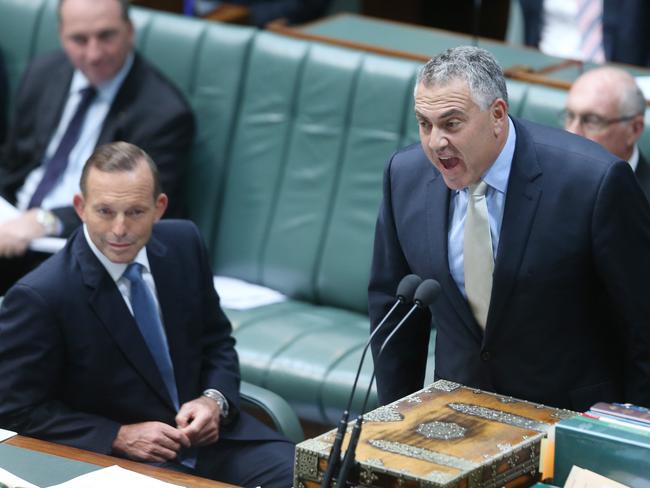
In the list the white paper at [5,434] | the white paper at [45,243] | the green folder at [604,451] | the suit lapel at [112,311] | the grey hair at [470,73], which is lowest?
the white paper at [45,243]

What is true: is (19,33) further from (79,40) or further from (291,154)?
(291,154)

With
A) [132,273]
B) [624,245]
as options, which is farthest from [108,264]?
[624,245]

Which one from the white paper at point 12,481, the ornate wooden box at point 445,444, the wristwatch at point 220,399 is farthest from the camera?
the wristwatch at point 220,399

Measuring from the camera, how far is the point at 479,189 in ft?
9.32

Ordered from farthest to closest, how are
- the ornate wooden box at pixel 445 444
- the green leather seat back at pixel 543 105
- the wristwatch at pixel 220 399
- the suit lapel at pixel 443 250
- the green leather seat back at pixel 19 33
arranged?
the green leather seat back at pixel 19 33, the green leather seat back at pixel 543 105, the wristwatch at pixel 220 399, the suit lapel at pixel 443 250, the ornate wooden box at pixel 445 444

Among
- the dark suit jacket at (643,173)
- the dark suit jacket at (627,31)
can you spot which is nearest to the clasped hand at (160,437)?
the dark suit jacket at (643,173)

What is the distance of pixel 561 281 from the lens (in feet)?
9.21

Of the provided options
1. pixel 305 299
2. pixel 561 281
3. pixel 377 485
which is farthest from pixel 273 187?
pixel 377 485

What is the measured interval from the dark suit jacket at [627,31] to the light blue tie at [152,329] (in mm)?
2542

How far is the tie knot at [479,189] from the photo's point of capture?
9.32 ft

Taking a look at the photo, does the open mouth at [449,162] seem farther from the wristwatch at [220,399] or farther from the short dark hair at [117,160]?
the wristwatch at [220,399]

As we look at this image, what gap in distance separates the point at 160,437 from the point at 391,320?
58 cm

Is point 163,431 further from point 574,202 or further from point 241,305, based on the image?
point 241,305

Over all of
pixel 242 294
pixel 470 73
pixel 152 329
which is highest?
pixel 470 73
